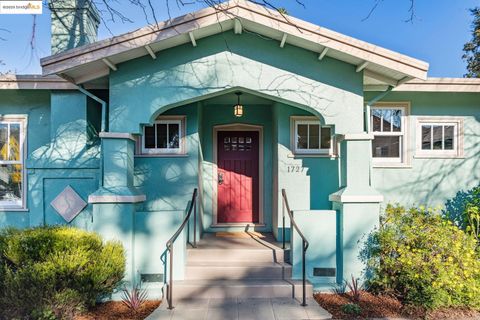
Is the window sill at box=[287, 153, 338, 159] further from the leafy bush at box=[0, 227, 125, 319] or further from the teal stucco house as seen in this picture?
the leafy bush at box=[0, 227, 125, 319]

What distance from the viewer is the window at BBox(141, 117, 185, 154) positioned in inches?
248

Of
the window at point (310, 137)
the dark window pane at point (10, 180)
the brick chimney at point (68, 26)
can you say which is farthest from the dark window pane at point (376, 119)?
the dark window pane at point (10, 180)

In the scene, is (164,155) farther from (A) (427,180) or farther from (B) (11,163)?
(A) (427,180)

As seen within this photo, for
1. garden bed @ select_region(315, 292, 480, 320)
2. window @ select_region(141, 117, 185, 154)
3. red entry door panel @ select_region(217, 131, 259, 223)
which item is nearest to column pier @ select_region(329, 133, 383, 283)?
garden bed @ select_region(315, 292, 480, 320)

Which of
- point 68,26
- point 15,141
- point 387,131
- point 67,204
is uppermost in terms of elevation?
point 68,26

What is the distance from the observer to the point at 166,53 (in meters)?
5.03

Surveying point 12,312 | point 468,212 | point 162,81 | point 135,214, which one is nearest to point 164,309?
point 135,214

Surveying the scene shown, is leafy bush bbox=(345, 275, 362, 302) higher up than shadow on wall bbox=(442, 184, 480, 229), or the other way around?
shadow on wall bbox=(442, 184, 480, 229)

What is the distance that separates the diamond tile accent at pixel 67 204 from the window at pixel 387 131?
570cm

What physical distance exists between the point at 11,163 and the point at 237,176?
4.54 meters

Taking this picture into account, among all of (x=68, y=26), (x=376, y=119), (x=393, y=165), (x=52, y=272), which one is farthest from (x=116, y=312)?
(x=376, y=119)

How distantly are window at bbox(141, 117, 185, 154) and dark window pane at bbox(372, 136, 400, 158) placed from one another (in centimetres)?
391

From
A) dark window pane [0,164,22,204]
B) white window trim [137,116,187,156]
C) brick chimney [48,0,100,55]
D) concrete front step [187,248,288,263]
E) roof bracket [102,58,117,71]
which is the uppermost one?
brick chimney [48,0,100,55]

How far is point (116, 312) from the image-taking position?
4441 mm
